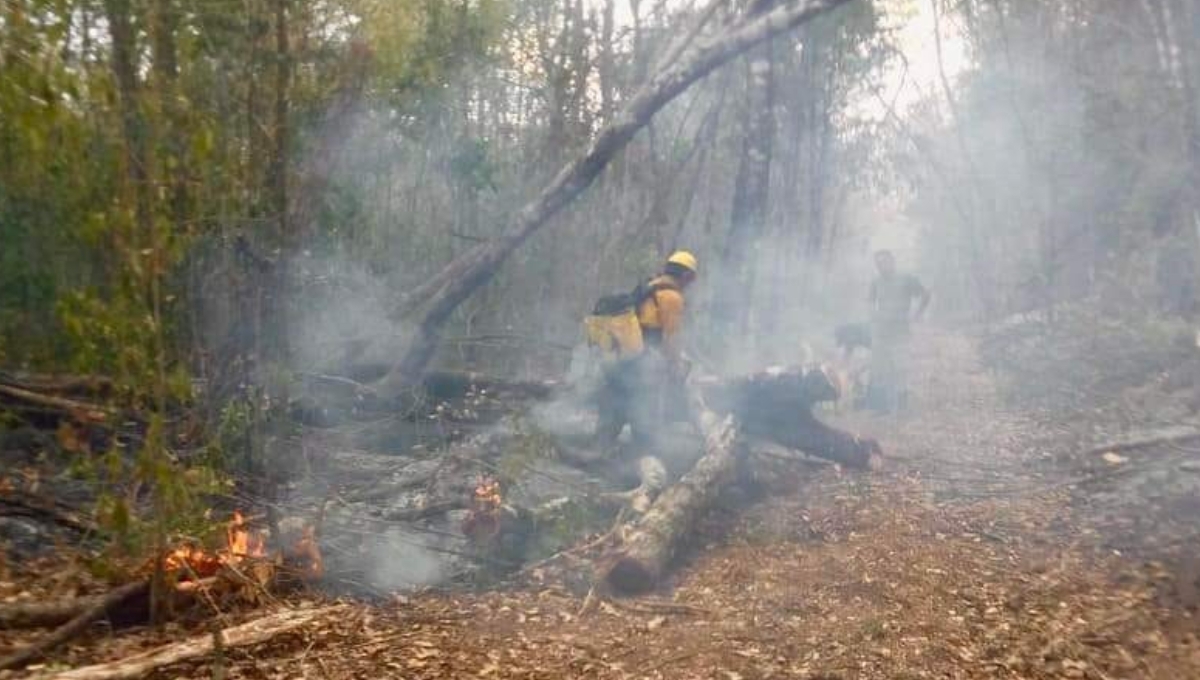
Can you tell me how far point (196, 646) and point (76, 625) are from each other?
0.59 m

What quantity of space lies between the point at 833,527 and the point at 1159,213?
11626mm

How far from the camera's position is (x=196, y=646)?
425 centimetres

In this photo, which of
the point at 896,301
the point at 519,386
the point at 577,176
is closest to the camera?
the point at 577,176

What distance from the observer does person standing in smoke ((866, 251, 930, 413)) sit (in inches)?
463

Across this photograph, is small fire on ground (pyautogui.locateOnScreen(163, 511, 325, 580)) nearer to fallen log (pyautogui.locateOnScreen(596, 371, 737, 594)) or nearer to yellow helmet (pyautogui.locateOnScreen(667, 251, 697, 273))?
fallen log (pyautogui.locateOnScreen(596, 371, 737, 594))

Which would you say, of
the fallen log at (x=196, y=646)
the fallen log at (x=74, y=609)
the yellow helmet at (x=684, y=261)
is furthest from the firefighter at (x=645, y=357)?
the fallen log at (x=74, y=609)

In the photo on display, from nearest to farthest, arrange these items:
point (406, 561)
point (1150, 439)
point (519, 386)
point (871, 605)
→ point (871, 605)
point (406, 561)
point (1150, 439)
point (519, 386)

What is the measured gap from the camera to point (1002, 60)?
66.7 ft

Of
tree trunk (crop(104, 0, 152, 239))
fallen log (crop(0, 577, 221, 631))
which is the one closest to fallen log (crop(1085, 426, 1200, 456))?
fallen log (crop(0, 577, 221, 631))

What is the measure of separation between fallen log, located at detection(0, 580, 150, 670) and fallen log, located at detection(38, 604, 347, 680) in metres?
0.25

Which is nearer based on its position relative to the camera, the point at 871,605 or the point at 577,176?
the point at 871,605

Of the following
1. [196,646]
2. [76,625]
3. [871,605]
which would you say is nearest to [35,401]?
[76,625]

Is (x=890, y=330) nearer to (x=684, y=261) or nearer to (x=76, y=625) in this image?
(x=684, y=261)

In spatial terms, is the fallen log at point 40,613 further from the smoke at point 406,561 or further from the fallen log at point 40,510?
the smoke at point 406,561
